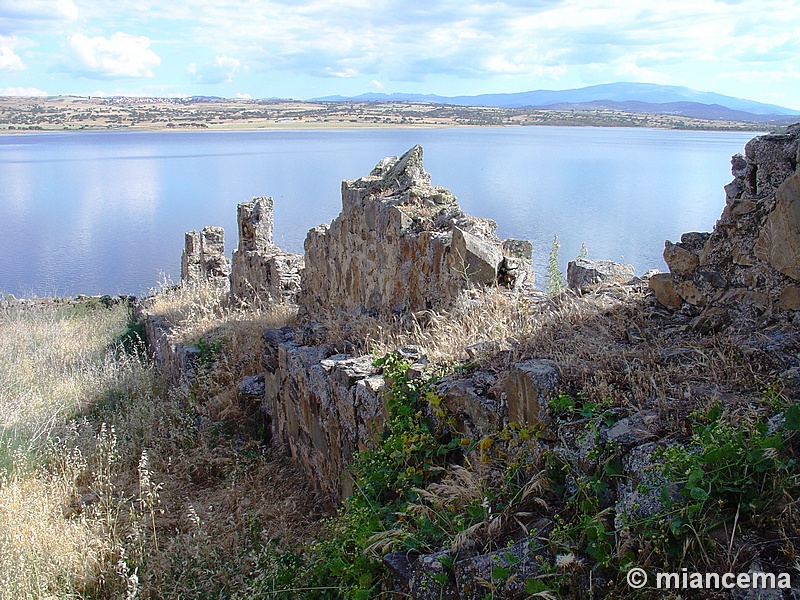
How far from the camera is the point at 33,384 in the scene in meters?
10.1

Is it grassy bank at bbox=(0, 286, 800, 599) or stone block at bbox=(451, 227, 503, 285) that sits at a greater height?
stone block at bbox=(451, 227, 503, 285)

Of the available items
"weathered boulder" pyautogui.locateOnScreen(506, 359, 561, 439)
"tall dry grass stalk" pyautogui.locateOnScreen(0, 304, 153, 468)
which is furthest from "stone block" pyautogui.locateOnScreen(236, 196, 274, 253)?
"weathered boulder" pyautogui.locateOnScreen(506, 359, 561, 439)

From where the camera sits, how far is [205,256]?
60.2 ft

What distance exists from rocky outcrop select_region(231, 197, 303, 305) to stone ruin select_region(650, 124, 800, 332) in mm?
8845

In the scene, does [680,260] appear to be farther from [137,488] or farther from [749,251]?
[137,488]

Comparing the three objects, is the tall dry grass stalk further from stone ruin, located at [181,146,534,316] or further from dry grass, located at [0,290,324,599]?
stone ruin, located at [181,146,534,316]

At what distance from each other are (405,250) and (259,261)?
6.70m

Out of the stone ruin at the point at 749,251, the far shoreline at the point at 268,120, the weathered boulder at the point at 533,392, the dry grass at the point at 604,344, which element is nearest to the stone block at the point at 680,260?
the stone ruin at the point at 749,251

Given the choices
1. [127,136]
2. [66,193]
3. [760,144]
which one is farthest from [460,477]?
[127,136]

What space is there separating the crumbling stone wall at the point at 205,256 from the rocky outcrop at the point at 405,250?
8.45 metres

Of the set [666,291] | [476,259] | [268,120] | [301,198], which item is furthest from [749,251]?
[268,120]

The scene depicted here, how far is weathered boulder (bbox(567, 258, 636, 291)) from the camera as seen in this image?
20.8 ft

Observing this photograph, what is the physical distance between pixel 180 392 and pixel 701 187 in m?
24.2

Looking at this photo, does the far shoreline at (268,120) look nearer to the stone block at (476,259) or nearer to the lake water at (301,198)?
the lake water at (301,198)
